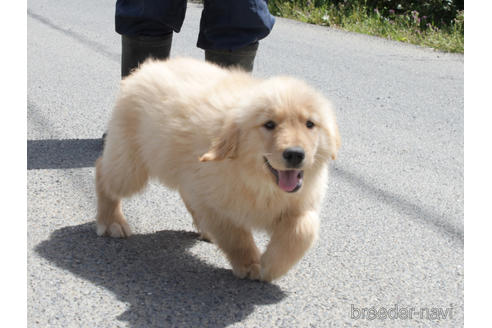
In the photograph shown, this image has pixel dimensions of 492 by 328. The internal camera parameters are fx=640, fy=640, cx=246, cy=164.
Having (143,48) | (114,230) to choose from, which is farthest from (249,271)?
(143,48)

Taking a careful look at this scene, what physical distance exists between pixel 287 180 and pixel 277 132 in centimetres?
21

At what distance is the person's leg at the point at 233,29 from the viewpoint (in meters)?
3.86

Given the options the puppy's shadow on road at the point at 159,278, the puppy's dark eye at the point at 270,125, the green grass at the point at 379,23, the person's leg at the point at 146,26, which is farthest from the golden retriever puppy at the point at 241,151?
the green grass at the point at 379,23

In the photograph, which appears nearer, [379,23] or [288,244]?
[288,244]

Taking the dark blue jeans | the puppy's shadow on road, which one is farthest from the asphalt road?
the dark blue jeans

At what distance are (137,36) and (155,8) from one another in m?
0.31

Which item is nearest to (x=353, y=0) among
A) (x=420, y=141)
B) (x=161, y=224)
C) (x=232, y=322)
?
(x=420, y=141)

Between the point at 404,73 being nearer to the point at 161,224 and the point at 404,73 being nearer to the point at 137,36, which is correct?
the point at 137,36

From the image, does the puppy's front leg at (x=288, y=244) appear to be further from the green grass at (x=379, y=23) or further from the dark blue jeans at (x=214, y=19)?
the green grass at (x=379, y=23)

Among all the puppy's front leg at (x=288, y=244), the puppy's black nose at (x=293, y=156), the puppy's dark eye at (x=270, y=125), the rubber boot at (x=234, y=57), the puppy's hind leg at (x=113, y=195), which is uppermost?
the puppy's dark eye at (x=270, y=125)

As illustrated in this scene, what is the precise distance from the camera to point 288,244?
287 cm

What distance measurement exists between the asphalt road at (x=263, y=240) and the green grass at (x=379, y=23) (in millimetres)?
3228

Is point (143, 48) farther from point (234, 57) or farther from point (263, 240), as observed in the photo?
point (263, 240)

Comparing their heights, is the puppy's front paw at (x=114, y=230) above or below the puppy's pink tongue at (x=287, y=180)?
below
